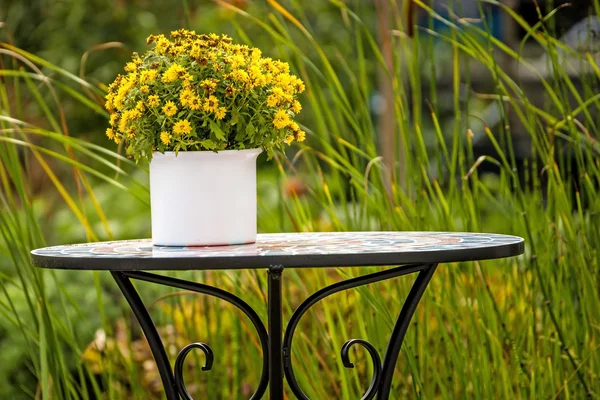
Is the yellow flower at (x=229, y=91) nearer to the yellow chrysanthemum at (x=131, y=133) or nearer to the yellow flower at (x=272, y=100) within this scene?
the yellow flower at (x=272, y=100)

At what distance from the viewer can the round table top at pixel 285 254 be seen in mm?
1371

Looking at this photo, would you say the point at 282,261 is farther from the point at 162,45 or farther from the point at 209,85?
the point at 162,45

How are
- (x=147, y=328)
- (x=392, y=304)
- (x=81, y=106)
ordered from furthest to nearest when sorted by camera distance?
1. (x=81, y=106)
2. (x=392, y=304)
3. (x=147, y=328)

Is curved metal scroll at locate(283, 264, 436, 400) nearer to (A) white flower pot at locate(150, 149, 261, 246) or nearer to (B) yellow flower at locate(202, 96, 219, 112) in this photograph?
(A) white flower pot at locate(150, 149, 261, 246)

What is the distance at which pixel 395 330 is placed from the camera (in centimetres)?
175

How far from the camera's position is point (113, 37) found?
21.4 feet

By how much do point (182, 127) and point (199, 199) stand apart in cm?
13

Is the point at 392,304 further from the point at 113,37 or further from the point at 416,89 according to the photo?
the point at 113,37

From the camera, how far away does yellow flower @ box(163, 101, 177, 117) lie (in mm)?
1578

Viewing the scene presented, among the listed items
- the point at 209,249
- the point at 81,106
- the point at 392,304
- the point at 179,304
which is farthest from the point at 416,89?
the point at 81,106

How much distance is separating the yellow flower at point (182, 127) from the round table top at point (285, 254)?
7.3 inches

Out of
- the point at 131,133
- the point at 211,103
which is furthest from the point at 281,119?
the point at 131,133

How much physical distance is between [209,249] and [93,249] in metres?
0.22

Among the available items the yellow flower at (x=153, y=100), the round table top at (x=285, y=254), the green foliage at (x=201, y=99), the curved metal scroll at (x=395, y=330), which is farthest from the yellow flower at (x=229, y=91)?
the curved metal scroll at (x=395, y=330)
